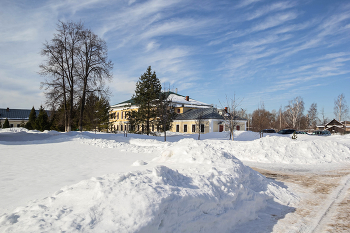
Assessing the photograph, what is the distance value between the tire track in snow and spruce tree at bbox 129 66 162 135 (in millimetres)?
28793

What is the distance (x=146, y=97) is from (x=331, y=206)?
103 feet

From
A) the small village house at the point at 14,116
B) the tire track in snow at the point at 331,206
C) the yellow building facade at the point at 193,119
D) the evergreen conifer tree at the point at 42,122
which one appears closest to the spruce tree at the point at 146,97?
the yellow building facade at the point at 193,119

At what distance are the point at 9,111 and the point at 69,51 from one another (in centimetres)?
6856

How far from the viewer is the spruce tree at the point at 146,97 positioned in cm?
3578

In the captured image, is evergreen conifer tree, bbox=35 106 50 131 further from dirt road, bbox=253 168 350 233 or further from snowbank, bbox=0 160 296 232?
snowbank, bbox=0 160 296 232

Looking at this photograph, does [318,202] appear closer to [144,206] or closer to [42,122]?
[144,206]

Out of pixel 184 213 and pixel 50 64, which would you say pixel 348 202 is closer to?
pixel 184 213

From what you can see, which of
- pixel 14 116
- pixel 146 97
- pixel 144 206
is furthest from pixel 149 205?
pixel 14 116

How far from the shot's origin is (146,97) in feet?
118

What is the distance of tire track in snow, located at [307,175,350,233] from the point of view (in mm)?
4887

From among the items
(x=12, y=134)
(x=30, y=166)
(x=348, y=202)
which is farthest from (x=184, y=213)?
(x=12, y=134)

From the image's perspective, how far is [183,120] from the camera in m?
45.8

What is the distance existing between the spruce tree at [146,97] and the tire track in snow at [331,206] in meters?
28.8

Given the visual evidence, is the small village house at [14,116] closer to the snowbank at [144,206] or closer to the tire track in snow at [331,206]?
the snowbank at [144,206]
